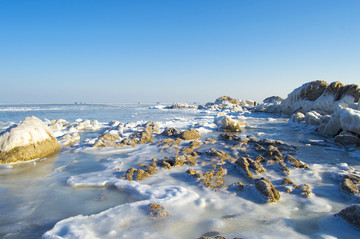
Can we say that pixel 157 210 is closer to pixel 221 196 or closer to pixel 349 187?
pixel 221 196

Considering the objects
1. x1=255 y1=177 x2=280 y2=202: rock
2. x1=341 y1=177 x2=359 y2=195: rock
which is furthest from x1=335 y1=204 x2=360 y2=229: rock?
x1=341 y1=177 x2=359 y2=195: rock

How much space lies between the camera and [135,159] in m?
5.88

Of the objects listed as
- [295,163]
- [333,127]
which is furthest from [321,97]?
→ [295,163]

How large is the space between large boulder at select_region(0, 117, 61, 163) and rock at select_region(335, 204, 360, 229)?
23.0 feet

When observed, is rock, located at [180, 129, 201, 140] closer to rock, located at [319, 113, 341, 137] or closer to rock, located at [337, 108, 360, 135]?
rock, located at [337, 108, 360, 135]

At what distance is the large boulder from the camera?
213 inches

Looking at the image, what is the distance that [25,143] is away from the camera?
5.72m

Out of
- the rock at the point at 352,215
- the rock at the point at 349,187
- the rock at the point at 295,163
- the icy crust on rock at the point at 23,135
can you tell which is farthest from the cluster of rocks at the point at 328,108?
the icy crust on rock at the point at 23,135

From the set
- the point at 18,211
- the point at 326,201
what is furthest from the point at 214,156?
the point at 18,211

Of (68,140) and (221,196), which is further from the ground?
(221,196)

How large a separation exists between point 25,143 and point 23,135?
9.2 inches

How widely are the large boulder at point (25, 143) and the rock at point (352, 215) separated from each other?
7018 mm

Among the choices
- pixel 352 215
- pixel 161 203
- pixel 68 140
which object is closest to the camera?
pixel 352 215

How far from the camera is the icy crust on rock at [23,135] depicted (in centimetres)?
552
